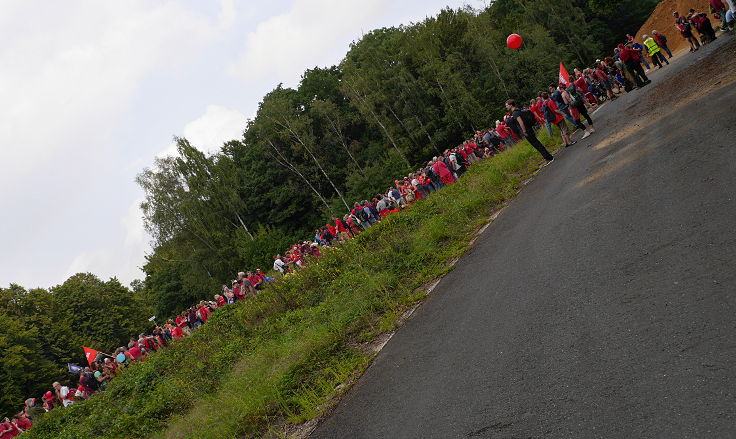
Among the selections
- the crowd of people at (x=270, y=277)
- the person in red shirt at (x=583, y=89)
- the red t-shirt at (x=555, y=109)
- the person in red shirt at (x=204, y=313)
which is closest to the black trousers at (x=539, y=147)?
the red t-shirt at (x=555, y=109)

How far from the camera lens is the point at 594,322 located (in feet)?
16.6

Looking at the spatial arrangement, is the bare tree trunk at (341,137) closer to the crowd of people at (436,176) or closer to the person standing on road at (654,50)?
the crowd of people at (436,176)

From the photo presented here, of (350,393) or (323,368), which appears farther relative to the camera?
(323,368)

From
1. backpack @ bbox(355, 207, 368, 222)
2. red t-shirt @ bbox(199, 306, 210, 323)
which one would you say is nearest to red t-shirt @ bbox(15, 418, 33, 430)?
red t-shirt @ bbox(199, 306, 210, 323)

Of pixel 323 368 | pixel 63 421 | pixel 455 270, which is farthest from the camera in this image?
pixel 63 421

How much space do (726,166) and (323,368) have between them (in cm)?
662

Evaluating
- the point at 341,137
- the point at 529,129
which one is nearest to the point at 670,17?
the point at 341,137

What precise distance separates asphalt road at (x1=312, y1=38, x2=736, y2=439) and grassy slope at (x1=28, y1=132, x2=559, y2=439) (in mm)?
1054

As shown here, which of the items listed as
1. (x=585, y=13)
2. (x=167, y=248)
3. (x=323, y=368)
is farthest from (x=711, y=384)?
(x=585, y=13)

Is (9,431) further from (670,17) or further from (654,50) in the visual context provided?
(670,17)

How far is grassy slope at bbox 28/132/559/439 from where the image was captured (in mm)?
7805

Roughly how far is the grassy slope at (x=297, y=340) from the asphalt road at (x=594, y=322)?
1054mm

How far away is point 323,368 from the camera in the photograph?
26.3 ft

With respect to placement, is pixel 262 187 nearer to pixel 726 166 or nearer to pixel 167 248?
pixel 167 248
